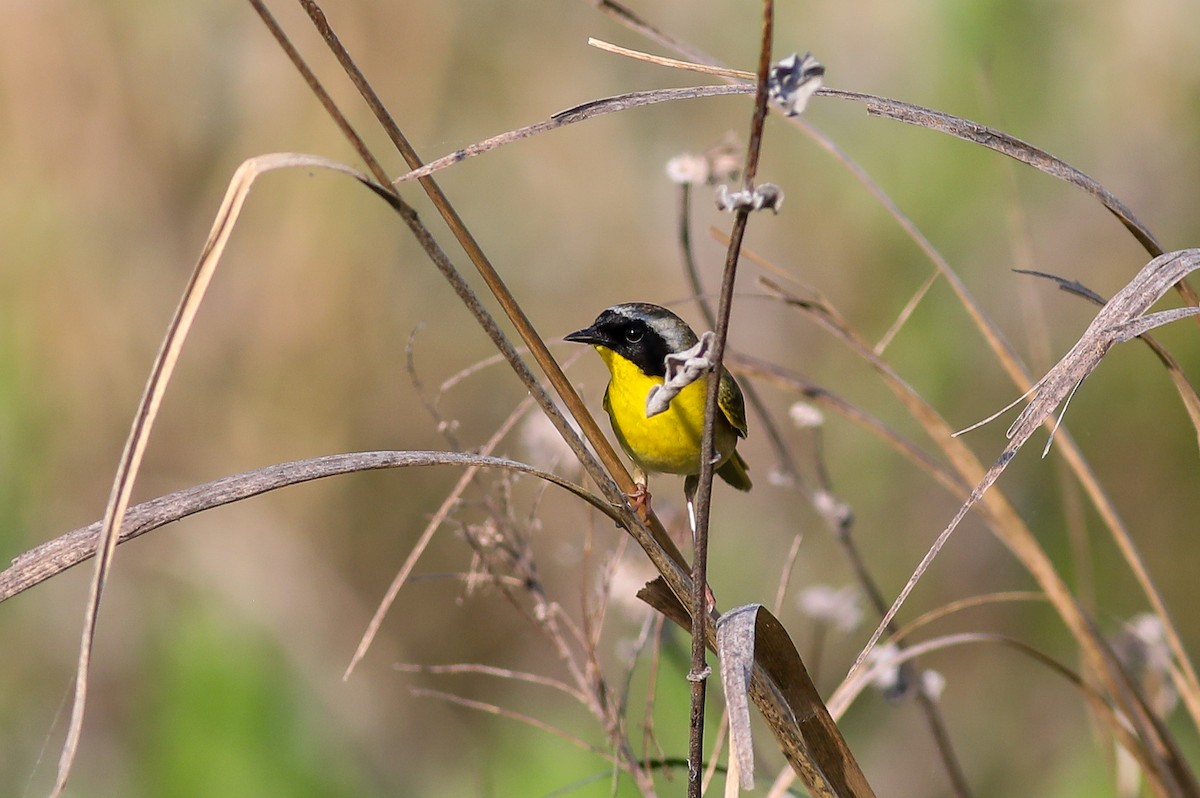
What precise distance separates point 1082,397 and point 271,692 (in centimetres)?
305

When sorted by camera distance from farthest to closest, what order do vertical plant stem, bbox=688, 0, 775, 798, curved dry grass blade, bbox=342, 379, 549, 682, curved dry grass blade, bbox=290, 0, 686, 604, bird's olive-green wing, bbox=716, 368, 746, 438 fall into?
bird's olive-green wing, bbox=716, 368, 746, 438 → curved dry grass blade, bbox=342, 379, 549, 682 → curved dry grass blade, bbox=290, 0, 686, 604 → vertical plant stem, bbox=688, 0, 775, 798

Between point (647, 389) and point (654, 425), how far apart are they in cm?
8

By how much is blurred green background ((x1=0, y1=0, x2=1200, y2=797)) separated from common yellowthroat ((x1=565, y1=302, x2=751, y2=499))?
55.0 inches

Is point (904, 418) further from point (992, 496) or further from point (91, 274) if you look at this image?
point (91, 274)

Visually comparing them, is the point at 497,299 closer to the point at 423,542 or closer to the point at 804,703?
the point at 423,542

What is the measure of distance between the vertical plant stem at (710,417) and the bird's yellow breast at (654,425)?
126 cm

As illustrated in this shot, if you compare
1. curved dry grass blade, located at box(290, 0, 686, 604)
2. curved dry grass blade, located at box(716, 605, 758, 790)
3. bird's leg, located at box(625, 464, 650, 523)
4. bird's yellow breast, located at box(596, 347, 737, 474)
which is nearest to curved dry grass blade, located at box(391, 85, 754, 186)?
curved dry grass blade, located at box(290, 0, 686, 604)

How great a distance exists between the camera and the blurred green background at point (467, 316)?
4.11 metres

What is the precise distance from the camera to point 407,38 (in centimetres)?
446

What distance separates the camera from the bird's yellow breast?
2416 mm

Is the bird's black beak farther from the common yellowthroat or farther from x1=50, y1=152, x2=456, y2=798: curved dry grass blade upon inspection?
x1=50, y1=152, x2=456, y2=798: curved dry grass blade

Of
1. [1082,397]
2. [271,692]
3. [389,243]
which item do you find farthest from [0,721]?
[1082,397]

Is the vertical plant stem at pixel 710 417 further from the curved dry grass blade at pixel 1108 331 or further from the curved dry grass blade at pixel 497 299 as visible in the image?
the curved dry grass blade at pixel 1108 331

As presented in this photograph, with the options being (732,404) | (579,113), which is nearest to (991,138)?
(579,113)
